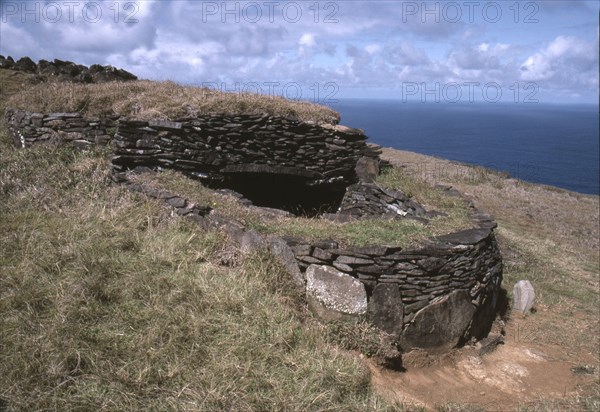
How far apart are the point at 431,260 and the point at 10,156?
1011 centimetres

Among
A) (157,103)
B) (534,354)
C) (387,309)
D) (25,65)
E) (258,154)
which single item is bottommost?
(534,354)

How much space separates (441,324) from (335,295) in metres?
1.81

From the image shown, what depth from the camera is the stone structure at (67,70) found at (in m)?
18.5

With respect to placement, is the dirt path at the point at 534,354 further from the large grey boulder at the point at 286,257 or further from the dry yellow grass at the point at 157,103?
the dry yellow grass at the point at 157,103

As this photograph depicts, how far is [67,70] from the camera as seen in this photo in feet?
66.4

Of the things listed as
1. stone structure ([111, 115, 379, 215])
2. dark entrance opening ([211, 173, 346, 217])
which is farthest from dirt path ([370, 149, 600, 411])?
stone structure ([111, 115, 379, 215])

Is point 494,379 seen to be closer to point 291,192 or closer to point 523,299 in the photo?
point 523,299

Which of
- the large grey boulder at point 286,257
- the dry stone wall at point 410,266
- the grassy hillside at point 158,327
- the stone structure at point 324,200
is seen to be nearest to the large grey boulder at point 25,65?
the stone structure at point 324,200

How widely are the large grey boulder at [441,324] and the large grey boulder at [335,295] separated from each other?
0.87 meters

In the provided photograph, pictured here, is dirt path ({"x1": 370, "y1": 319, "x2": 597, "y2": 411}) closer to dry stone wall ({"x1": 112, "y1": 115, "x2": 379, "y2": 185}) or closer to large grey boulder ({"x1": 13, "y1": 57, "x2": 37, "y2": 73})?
dry stone wall ({"x1": 112, "y1": 115, "x2": 379, "y2": 185})

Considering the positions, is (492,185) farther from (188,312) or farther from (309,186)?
(188,312)

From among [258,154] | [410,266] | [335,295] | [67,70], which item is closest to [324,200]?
[258,154]

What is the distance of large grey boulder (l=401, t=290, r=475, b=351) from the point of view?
716cm

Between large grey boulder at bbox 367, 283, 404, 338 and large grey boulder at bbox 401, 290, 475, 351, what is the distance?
241mm
